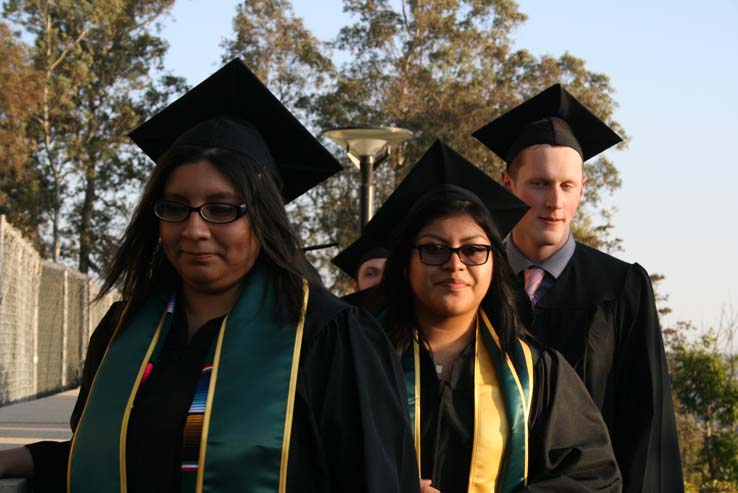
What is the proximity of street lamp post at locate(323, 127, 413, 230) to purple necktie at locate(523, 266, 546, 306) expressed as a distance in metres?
7.69

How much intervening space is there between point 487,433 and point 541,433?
18cm

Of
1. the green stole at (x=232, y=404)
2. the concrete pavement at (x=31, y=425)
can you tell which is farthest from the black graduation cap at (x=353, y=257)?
the green stole at (x=232, y=404)

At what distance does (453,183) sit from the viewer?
4000 millimetres

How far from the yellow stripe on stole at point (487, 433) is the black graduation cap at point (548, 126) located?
1.38 meters

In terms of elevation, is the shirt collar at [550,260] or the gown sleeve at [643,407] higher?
the shirt collar at [550,260]

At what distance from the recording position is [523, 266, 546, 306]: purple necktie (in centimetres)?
422

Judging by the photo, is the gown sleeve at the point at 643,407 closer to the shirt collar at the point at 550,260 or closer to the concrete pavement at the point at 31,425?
the shirt collar at the point at 550,260

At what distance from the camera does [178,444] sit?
274 centimetres

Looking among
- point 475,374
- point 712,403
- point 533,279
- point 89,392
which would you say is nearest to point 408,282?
point 475,374

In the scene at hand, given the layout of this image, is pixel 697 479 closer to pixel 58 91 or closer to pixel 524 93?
pixel 524 93

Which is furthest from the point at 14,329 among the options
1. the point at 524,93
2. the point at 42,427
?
the point at 524,93

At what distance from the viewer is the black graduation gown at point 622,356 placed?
4023mm

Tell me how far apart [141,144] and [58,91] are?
30812mm

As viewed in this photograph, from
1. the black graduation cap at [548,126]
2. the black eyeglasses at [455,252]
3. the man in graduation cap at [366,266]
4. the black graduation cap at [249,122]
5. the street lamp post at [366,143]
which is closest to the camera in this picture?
the black graduation cap at [249,122]
